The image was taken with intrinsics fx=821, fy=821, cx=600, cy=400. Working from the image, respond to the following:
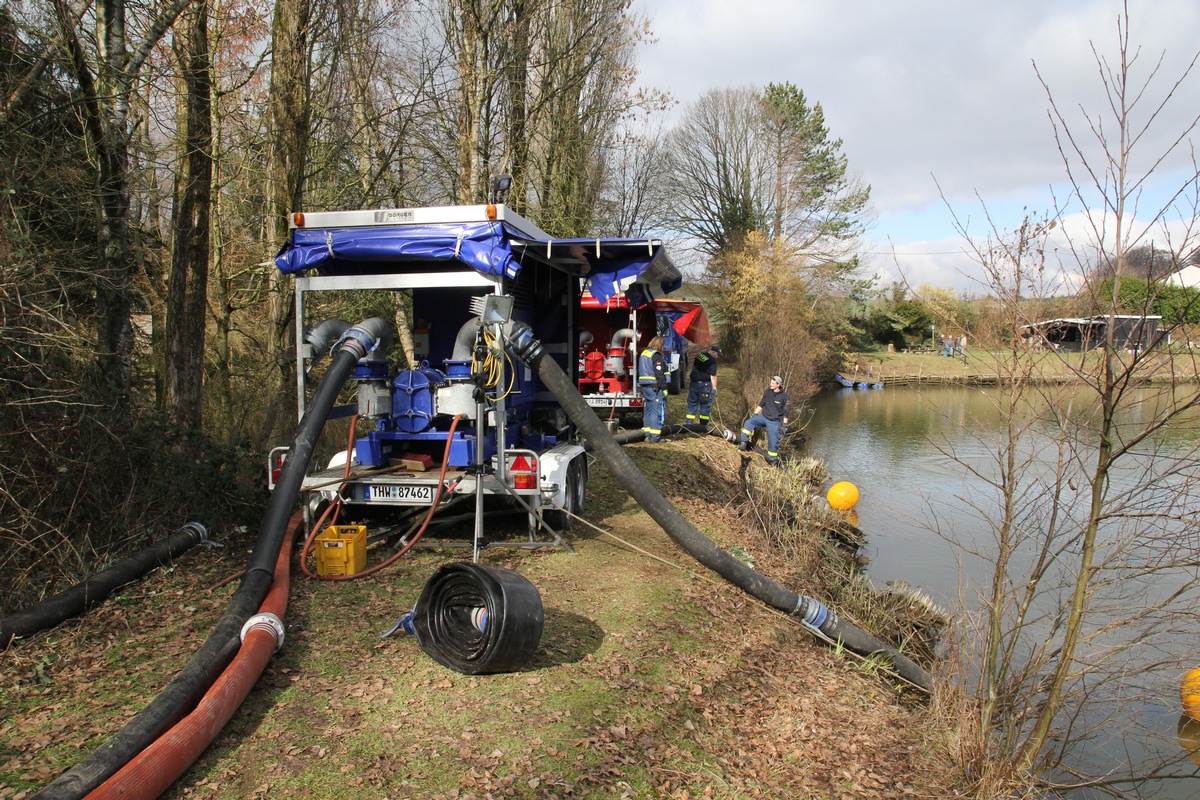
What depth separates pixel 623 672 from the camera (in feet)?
18.2

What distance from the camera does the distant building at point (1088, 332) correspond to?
4941 mm

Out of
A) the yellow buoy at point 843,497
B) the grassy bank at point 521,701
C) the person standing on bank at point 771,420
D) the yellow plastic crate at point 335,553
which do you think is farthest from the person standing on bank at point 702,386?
the yellow plastic crate at point 335,553

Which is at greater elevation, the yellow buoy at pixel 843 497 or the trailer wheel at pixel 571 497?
the trailer wheel at pixel 571 497

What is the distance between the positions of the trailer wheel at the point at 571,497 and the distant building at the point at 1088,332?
429 cm

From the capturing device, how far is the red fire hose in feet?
11.3

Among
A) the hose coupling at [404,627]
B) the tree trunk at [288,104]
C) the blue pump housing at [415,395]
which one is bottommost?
the hose coupling at [404,627]

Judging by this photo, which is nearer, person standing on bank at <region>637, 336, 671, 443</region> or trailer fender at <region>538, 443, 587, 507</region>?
trailer fender at <region>538, 443, 587, 507</region>

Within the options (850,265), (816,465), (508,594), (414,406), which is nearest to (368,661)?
(508,594)

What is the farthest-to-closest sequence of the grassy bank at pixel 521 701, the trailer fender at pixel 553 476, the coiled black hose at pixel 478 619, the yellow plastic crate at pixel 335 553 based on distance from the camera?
the trailer fender at pixel 553 476 → the yellow plastic crate at pixel 335 553 → the coiled black hose at pixel 478 619 → the grassy bank at pixel 521 701

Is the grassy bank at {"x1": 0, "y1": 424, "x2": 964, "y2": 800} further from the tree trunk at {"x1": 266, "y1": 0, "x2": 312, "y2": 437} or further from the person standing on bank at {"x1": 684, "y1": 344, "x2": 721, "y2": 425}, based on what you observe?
the person standing on bank at {"x1": 684, "y1": 344, "x2": 721, "y2": 425}

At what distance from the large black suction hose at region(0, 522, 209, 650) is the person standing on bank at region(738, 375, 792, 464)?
11085 mm

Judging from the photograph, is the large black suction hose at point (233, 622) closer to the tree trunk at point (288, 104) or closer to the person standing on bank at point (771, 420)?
the tree trunk at point (288, 104)

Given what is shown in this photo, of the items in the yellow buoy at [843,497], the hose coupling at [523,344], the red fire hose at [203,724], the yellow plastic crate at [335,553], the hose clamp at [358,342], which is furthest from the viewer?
the yellow buoy at [843,497]

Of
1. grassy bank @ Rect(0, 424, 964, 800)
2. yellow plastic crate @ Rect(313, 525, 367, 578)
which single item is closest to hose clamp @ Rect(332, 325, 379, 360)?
yellow plastic crate @ Rect(313, 525, 367, 578)
